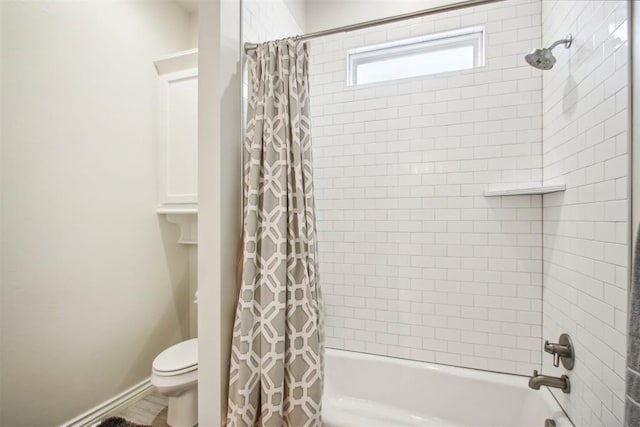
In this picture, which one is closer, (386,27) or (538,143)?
(538,143)

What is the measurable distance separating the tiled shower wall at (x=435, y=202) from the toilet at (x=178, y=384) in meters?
0.87

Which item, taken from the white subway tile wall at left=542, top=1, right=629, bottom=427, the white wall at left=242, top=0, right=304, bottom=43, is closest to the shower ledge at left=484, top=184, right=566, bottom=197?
the white subway tile wall at left=542, top=1, right=629, bottom=427

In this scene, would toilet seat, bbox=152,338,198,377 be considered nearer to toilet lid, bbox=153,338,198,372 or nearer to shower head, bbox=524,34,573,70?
toilet lid, bbox=153,338,198,372

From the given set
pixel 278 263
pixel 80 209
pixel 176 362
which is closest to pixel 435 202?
pixel 278 263

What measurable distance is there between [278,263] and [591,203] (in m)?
1.23

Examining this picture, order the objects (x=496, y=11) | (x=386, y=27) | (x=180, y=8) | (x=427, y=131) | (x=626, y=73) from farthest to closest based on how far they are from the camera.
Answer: (x=180, y=8) → (x=386, y=27) → (x=427, y=131) → (x=496, y=11) → (x=626, y=73)

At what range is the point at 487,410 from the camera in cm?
168

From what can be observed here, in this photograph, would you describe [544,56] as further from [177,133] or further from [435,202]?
[177,133]

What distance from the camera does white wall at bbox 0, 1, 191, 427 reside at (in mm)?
1631

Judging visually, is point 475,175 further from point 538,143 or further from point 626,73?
point 626,73

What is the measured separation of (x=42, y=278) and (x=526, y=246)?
2675mm

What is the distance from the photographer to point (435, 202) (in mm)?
1874

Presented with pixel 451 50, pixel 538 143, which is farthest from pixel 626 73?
pixel 451 50

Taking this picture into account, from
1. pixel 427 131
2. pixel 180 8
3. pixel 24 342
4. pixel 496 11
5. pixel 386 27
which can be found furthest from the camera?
pixel 180 8
